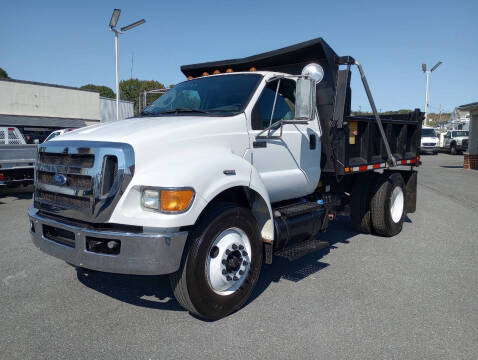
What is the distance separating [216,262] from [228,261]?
14 centimetres

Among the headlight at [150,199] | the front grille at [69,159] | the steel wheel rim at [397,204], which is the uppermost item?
the front grille at [69,159]

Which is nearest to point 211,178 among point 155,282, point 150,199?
point 150,199

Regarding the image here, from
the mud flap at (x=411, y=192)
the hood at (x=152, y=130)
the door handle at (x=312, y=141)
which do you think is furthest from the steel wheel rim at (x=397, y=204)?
the hood at (x=152, y=130)

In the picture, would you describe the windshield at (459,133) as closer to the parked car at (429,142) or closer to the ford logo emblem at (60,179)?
the parked car at (429,142)

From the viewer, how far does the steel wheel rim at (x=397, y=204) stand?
6785 millimetres

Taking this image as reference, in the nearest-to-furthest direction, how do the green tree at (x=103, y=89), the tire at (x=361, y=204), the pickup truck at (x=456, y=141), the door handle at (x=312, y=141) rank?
the door handle at (x=312, y=141) < the tire at (x=361, y=204) < the pickup truck at (x=456, y=141) < the green tree at (x=103, y=89)

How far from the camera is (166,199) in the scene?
3.05 m

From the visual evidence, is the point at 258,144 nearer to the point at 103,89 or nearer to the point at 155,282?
the point at 155,282

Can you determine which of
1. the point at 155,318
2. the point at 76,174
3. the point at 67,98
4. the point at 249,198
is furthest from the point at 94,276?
the point at 67,98

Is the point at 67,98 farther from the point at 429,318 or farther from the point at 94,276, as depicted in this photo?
the point at 429,318

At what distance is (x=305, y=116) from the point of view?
4.02 meters

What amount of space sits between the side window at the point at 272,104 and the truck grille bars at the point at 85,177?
5.12ft

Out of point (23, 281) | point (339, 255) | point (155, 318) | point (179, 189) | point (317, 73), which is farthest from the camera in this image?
point (339, 255)

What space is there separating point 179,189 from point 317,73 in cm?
279
